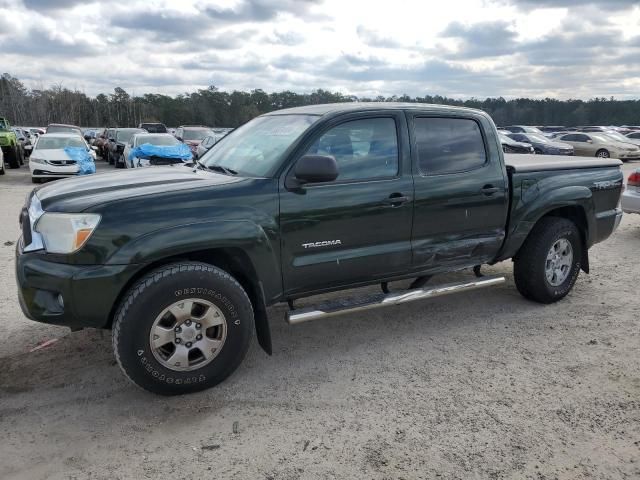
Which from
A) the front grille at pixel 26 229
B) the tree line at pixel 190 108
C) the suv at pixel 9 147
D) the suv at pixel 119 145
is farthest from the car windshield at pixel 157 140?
the tree line at pixel 190 108

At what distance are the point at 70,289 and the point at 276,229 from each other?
1325 millimetres

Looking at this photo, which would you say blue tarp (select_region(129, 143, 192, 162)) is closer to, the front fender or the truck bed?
the truck bed

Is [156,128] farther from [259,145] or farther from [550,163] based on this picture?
[550,163]

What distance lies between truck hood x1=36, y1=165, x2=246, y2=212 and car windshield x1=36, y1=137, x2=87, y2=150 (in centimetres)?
1340

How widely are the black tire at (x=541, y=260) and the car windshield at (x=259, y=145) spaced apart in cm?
250

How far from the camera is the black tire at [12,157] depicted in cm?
2002

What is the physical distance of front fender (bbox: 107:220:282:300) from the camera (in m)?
3.17

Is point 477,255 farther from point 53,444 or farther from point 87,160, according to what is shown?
point 87,160

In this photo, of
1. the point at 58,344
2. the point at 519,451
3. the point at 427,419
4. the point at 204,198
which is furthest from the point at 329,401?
the point at 58,344

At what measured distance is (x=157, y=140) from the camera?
15.8 meters

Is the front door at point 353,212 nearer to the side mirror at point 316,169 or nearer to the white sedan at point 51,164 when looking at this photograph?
the side mirror at point 316,169

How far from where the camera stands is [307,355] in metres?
4.08

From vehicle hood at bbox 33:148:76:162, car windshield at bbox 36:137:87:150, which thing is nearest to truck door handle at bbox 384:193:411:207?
vehicle hood at bbox 33:148:76:162

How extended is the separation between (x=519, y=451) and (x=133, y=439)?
7.07 ft
